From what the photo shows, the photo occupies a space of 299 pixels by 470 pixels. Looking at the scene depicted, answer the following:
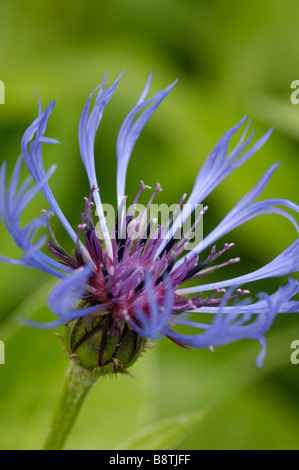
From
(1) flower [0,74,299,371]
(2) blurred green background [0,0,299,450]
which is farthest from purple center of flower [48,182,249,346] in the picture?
(2) blurred green background [0,0,299,450]

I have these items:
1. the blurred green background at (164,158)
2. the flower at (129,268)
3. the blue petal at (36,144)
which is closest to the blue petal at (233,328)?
the flower at (129,268)

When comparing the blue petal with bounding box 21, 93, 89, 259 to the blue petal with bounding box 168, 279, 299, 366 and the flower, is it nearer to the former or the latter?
the flower

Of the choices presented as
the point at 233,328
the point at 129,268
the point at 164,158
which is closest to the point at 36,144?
the point at 129,268

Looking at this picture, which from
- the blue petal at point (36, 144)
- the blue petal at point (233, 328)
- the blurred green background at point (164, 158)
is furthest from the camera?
the blurred green background at point (164, 158)

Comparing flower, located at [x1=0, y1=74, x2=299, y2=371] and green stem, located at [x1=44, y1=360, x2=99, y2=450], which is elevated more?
flower, located at [x1=0, y1=74, x2=299, y2=371]

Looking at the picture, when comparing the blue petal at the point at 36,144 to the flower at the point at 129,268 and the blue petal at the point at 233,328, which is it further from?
the blue petal at the point at 233,328

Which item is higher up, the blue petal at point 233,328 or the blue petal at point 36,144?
the blue petal at point 36,144

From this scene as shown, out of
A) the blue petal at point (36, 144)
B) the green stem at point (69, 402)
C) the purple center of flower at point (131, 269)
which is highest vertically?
the blue petal at point (36, 144)
